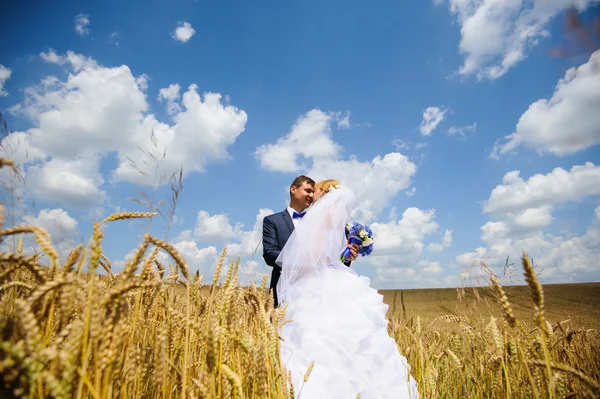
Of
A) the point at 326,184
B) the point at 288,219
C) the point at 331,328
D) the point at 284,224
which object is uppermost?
the point at 326,184

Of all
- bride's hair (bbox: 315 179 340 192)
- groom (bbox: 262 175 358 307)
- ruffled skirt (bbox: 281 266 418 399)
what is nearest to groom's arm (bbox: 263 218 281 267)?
groom (bbox: 262 175 358 307)

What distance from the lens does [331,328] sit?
322 cm

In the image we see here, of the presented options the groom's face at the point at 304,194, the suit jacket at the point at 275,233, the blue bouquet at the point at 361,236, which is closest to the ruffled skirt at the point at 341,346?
the suit jacket at the point at 275,233

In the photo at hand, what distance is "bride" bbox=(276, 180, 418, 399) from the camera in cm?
289

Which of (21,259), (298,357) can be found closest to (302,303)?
(298,357)

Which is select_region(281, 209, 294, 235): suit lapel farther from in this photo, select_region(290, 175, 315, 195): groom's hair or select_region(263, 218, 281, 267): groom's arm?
select_region(290, 175, 315, 195): groom's hair

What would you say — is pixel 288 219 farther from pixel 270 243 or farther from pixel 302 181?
pixel 302 181

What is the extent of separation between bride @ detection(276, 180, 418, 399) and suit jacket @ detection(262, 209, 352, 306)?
113 centimetres

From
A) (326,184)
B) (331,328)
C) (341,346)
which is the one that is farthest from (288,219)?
(341,346)

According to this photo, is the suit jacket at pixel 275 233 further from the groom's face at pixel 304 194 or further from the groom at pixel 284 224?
the groom's face at pixel 304 194

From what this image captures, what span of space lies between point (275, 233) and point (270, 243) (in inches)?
10.7

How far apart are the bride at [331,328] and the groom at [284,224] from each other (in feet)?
3.50

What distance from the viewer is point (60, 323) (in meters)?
1.01

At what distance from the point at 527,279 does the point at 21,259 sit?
1550 millimetres
